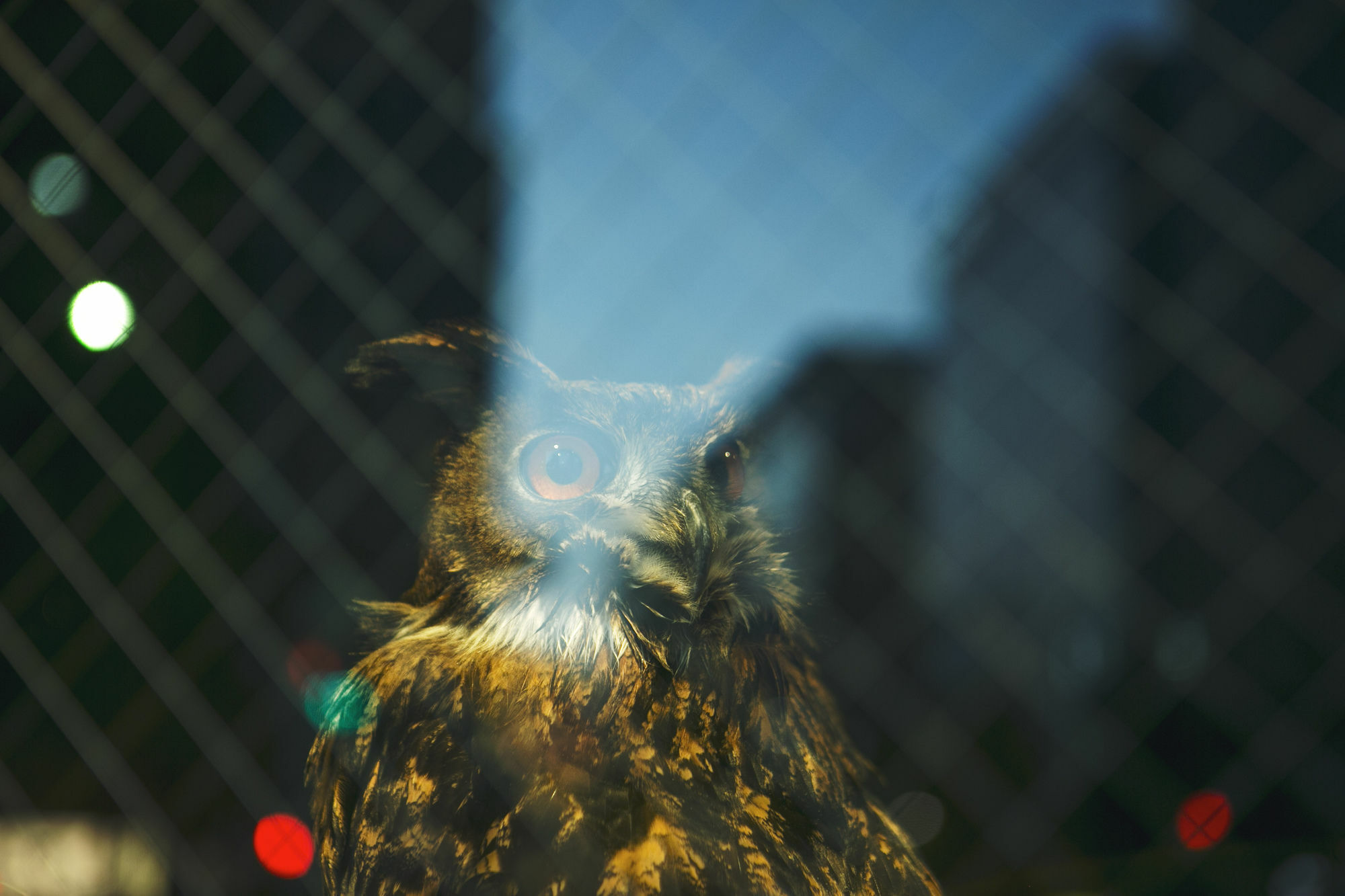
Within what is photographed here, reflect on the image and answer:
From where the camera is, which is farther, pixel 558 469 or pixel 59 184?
pixel 59 184

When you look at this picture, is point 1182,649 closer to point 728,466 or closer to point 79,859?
point 728,466

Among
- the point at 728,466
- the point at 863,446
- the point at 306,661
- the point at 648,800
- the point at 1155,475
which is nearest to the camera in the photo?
the point at 648,800

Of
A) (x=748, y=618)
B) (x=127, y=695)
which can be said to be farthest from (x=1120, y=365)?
(x=127, y=695)

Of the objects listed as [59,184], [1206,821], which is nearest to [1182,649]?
[1206,821]

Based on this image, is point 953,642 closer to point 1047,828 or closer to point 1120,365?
point 1047,828

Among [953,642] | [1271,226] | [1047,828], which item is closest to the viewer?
[1271,226]

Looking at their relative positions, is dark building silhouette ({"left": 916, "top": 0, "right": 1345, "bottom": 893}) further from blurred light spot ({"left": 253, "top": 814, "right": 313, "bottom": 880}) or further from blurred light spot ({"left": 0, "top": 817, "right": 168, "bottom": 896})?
blurred light spot ({"left": 0, "top": 817, "right": 168, "bottom": 896})

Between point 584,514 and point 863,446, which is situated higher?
point 863,446
